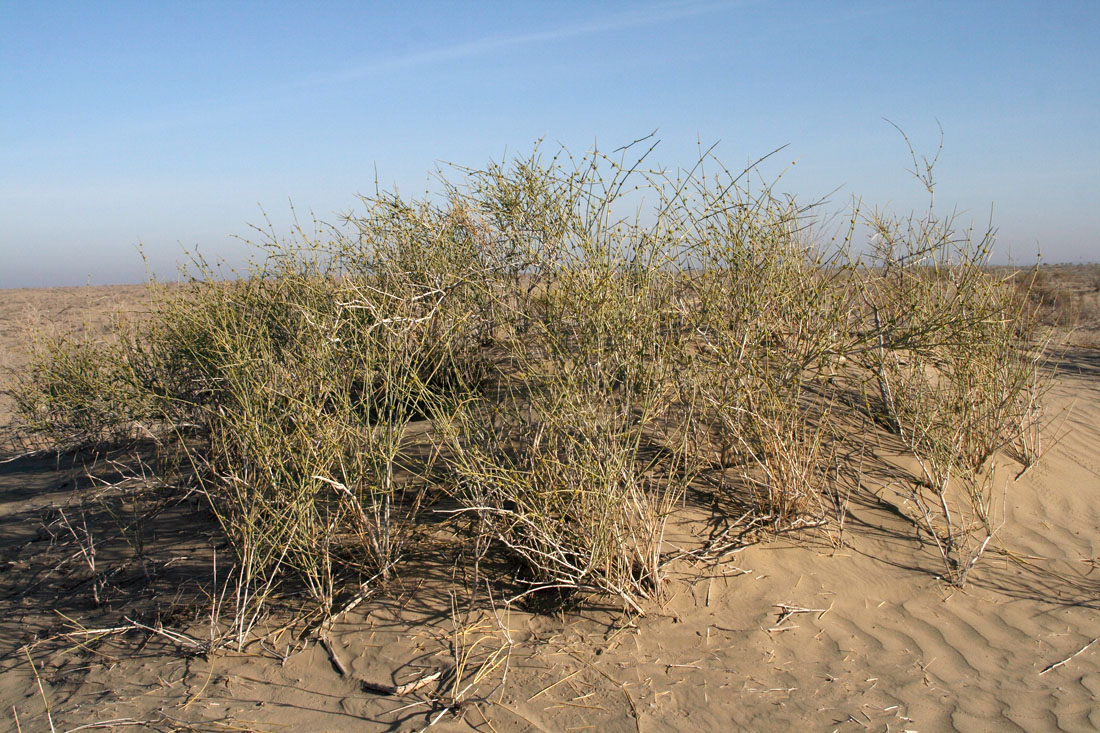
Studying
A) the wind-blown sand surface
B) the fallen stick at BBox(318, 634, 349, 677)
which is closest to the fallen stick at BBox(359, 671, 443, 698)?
the wind-blown sand surface

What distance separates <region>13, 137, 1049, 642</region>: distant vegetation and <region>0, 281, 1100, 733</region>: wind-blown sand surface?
0.21 m

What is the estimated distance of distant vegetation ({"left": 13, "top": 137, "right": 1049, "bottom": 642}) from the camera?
378cm

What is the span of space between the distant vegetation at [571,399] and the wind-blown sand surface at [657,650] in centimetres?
21

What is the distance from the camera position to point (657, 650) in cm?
350

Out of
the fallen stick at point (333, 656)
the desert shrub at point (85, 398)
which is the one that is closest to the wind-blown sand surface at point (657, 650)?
the fallen stick at point (333, 656)

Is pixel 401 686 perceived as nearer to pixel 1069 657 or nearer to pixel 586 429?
pixel 586 429

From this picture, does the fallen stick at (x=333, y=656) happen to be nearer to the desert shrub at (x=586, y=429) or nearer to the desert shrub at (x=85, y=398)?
the desert shrub at (x=586, y=429)

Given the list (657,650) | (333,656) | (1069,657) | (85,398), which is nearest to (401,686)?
(333,656)

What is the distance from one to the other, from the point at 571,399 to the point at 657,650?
4.20 ft

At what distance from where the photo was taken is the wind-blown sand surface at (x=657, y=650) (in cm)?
314

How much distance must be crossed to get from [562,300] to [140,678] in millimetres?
2823

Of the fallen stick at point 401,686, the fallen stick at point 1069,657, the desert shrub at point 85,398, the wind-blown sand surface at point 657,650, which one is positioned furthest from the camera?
the desert shrub at point 85,398

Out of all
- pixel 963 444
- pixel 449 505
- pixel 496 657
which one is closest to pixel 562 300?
pixel 449 505

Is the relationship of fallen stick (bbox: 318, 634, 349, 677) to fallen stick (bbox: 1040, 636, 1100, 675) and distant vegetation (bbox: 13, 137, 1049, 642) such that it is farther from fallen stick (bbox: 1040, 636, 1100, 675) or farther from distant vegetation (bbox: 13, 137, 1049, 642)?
fallen stick (bbox: 1040, 636, 1100, 675)
